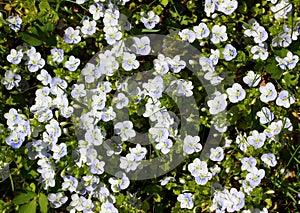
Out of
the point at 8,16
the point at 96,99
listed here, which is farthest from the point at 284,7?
the point at 8,16

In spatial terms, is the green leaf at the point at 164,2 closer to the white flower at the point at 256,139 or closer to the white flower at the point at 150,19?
the white flower at the point at 150,19

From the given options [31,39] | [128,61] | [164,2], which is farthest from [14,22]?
[164,2]

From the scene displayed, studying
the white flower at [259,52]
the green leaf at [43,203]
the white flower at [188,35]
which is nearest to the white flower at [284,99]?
the white flower at [259,52]

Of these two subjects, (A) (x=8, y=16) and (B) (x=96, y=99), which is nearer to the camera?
(B) (x=96, y=99)

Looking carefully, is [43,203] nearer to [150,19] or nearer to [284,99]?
[150,19]

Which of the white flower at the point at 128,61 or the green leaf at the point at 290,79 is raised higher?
the green leaf at the point at 290,79

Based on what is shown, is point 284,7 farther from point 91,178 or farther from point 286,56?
point 91,178

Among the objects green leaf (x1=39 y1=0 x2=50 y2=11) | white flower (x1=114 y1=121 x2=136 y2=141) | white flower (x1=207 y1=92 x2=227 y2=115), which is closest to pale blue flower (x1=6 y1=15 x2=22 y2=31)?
green leaf (x1=39 y1=0 x2=50 y2=11)
